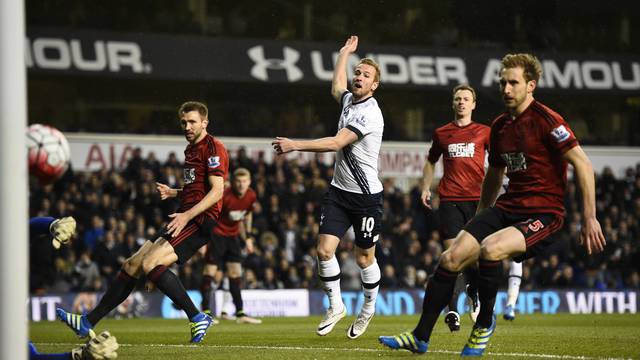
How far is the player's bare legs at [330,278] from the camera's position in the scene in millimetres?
9078

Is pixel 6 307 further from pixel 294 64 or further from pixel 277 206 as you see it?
pixel 294 64

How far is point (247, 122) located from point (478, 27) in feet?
23.0

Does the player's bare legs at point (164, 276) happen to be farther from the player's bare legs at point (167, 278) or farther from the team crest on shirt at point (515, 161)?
the team crest on shirt at point (515, 161)

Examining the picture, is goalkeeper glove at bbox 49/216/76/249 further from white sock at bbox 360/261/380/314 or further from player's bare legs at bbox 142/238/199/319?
white sock at bbox 360/261/380/314

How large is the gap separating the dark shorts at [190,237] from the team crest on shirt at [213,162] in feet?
1.52

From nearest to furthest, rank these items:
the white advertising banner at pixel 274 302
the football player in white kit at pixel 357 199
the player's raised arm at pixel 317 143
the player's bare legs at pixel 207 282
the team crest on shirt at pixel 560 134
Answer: the team crest on shirt at pixel 560 134
the player's raised arm at pixel 317 143
the football player in white kit at pixel 357 199
the player's bare legs at pixel 207 282
the white advertising banner at pixel 274 302

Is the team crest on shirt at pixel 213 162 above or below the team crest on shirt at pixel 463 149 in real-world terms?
below

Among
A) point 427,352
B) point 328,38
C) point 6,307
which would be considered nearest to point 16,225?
point 6,307

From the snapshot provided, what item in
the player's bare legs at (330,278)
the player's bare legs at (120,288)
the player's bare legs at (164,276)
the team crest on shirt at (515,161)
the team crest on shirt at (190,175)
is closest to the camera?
the team crest on shirt at (515,161)

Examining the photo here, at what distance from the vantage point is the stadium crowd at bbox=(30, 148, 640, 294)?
18031 mm

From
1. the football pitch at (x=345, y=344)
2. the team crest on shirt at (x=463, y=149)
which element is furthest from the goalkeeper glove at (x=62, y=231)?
the team crest on shirt at (x=463, y=149)

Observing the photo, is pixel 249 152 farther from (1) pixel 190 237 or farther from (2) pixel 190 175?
(1) pixel 190 237

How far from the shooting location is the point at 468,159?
11.0 m

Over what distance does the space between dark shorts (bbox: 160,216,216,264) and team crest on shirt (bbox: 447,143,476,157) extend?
3.39 metres
